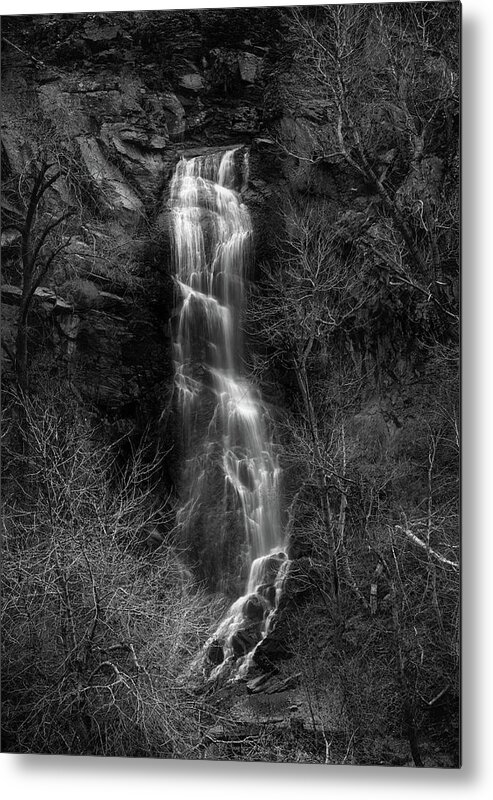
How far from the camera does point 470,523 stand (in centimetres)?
470

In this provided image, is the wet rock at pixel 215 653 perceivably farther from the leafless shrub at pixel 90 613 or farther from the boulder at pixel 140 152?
the boulder at pixel 140 152

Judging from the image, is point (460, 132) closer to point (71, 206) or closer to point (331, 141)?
point (331, 141)

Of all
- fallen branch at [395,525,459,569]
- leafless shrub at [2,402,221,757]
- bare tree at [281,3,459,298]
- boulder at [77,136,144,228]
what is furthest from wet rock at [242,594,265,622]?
boulder at [77,136,144,228]

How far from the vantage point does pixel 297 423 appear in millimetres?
4758

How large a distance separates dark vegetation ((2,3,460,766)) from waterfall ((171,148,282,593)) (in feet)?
0.29

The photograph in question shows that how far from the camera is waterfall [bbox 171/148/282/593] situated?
15.6ft

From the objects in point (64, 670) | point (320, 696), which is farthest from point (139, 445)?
point (320, 696)

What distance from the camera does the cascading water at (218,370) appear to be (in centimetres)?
477

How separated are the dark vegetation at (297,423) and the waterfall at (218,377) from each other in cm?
9

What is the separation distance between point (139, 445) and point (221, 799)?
1.68 m

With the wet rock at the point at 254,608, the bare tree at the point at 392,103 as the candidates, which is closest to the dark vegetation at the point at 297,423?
the bare tree at the point at 392,103

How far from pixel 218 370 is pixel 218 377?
0.03 meters

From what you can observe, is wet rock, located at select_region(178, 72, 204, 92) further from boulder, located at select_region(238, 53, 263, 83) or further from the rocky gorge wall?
boulder, located at select_region(238, 53, 263, 83)

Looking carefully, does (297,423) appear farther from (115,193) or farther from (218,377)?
(115,193)
